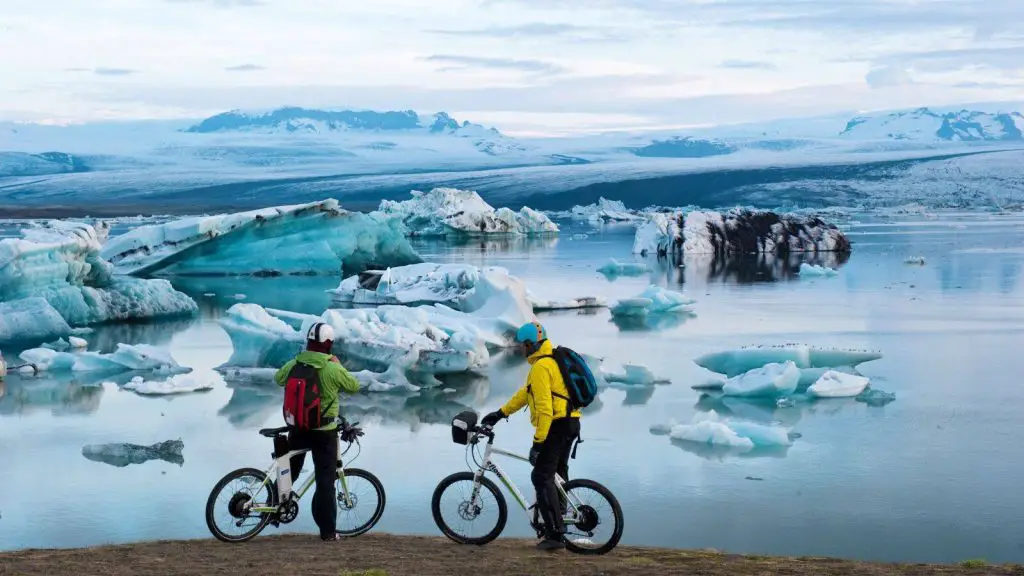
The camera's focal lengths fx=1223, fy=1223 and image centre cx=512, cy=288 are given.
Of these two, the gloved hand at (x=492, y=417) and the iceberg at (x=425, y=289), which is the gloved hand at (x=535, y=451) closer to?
the gloved hand at (x=492, y=417)

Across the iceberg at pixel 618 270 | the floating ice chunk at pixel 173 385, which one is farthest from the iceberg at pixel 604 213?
the floating ice chunk at pixel 173 385

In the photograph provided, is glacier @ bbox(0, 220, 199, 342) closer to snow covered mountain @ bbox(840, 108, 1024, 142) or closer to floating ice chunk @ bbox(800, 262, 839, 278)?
floating ice chunk @ bbox(800, 262, 839, 278)

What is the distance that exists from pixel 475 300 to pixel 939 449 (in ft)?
26.8

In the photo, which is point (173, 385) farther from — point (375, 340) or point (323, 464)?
point (323, 464)

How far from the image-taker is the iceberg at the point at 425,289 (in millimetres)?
18125

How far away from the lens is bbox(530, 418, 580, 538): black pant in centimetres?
529

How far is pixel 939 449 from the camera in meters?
8.60

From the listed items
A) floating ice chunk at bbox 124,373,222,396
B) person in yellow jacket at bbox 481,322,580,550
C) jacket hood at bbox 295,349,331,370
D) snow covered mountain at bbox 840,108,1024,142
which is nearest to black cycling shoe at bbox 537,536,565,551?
person in yellow jacket at bbox 481,322,580,550

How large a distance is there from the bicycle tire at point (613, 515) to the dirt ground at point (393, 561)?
5cm

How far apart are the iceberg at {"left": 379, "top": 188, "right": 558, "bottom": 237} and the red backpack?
127 feet

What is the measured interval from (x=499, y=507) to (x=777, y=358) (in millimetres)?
6495

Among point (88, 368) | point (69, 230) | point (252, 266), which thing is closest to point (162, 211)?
point (252, 266)

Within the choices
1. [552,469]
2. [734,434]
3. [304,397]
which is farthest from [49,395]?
[552,469]

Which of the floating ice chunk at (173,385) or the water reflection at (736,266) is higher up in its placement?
the floating ice chunk at (173,385)
